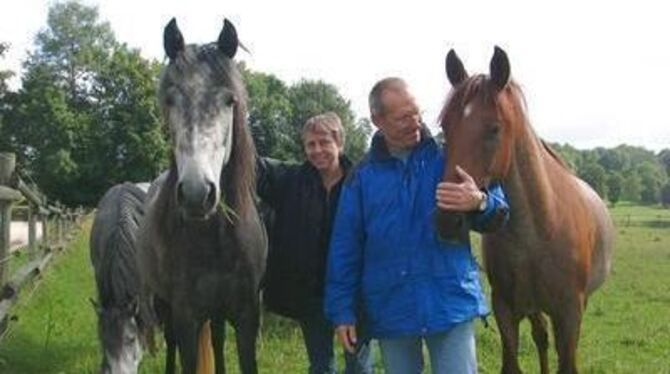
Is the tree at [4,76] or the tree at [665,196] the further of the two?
the tree at [665,196]

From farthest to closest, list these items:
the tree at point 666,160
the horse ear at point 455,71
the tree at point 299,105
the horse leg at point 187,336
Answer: the tree at point 666,160 < the tree at point 299,105 < the horse leg at point 187,336 < the horse ear at point 455,71

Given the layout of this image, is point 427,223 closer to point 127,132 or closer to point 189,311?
point 189,311

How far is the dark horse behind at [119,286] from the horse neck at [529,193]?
2559 millimetres

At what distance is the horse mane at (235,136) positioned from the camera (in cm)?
385

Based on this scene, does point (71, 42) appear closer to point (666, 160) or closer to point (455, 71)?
point (455, 71)

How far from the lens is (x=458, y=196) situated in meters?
3.06

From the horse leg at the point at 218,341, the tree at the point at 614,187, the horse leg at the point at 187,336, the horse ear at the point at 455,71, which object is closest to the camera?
the horse ear at the point at 455,71

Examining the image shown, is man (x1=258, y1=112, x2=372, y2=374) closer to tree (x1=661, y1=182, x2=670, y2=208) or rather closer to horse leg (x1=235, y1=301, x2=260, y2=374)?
horse leg (x1=235, y1=301, x2=260, y2=374)

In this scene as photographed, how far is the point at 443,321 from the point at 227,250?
57.2 inches

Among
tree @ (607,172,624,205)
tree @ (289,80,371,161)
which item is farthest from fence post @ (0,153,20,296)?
tree @ (607,172,624,205)

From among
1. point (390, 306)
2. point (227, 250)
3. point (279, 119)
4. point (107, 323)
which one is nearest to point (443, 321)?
point (390, 306)

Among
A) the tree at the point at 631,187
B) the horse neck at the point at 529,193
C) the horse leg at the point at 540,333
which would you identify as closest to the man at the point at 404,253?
the horse neck at the point at 529,193

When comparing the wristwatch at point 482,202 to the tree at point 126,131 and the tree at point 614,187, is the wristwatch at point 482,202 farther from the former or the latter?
the tree at point 614,187

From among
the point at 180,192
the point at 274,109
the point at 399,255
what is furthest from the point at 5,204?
the point at 274,109
